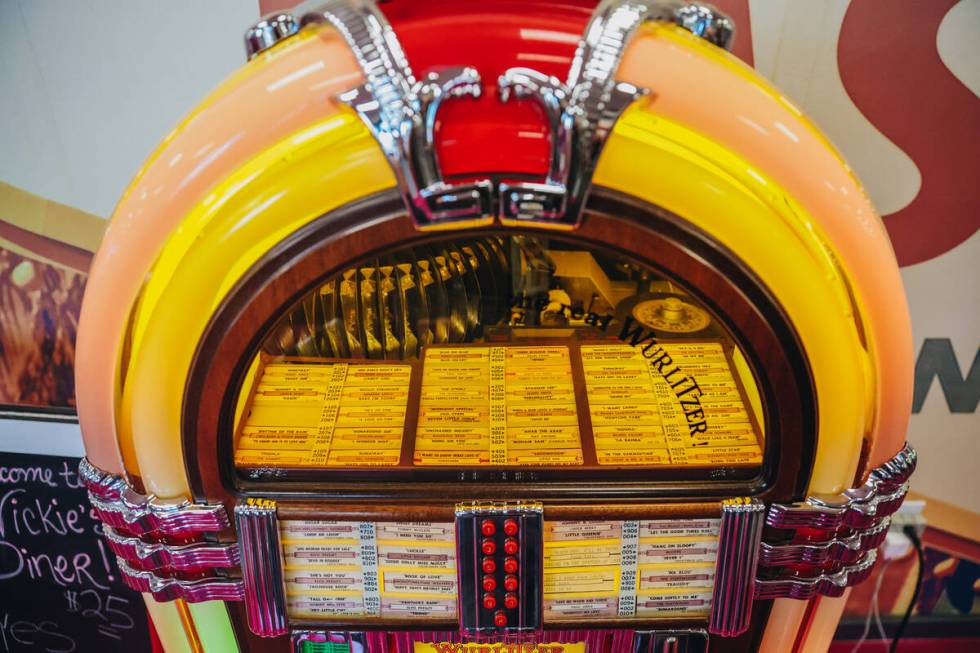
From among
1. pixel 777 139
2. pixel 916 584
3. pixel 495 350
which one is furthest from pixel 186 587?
pixel 916 584

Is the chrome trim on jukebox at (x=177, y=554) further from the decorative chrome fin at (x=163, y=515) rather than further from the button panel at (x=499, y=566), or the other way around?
the button panel at (x=499, y=566)

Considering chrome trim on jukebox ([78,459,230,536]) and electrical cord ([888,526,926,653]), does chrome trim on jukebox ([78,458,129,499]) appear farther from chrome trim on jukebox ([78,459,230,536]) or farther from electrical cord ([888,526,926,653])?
electrical cord ([888,526,926,653])

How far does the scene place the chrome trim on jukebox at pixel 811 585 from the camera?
107 cm

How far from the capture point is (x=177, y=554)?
3.43 feet

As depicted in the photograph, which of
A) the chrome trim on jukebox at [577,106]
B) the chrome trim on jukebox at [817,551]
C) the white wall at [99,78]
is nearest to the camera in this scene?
the chrome trim on jukebox at [577,106]

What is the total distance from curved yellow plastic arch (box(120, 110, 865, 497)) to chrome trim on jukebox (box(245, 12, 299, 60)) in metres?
0.17

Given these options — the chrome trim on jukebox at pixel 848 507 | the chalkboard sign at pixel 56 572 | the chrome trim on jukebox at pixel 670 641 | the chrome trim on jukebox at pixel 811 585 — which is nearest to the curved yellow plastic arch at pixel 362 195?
the chrome trim on jukebox at pixel 848 507

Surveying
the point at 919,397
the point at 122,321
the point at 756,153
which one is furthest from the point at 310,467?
the point at 919,397

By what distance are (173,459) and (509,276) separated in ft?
2.01

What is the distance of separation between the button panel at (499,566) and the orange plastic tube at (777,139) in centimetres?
52

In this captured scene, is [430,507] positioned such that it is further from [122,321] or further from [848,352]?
[848,352]

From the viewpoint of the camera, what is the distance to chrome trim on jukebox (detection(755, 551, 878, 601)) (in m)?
1.07

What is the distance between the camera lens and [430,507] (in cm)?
101

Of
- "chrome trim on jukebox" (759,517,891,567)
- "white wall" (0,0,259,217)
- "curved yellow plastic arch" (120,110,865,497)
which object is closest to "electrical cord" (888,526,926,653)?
"chrome trim on jukebox" (759,517,891,567)
